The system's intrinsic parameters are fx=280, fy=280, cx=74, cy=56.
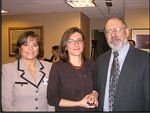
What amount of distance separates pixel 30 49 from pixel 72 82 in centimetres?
24

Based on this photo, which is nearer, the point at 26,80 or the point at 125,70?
the point at 125,70

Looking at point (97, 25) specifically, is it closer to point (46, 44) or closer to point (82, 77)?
point (46, 44)

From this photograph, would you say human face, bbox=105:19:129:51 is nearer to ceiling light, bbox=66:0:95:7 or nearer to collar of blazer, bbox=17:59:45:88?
collar of blazer, bbox=17:59:45:88

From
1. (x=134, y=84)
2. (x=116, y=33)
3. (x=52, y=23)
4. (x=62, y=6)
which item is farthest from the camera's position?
(x=52, y=23)

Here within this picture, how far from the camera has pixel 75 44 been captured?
1.18m

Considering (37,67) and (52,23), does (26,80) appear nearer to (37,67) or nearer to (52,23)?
(37,67)

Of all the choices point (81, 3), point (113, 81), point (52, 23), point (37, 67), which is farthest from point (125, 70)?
point (52, 23)

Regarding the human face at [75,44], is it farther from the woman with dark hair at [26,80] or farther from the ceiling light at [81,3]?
the ceiling light at [81,3]

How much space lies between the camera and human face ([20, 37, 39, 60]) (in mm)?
1238

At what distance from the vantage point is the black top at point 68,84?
3.85 feet

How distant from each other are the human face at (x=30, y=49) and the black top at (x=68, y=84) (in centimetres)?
11

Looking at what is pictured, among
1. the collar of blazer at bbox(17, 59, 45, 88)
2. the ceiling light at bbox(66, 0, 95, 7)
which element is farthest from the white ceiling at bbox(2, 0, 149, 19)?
the collar of blazer at bbox(17, 59, 45, 88)

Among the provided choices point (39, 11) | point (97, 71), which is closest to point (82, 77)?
point (97, 71)

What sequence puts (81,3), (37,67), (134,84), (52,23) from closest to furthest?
(134,84) → (37,67) → (81,3) → (52,23)
